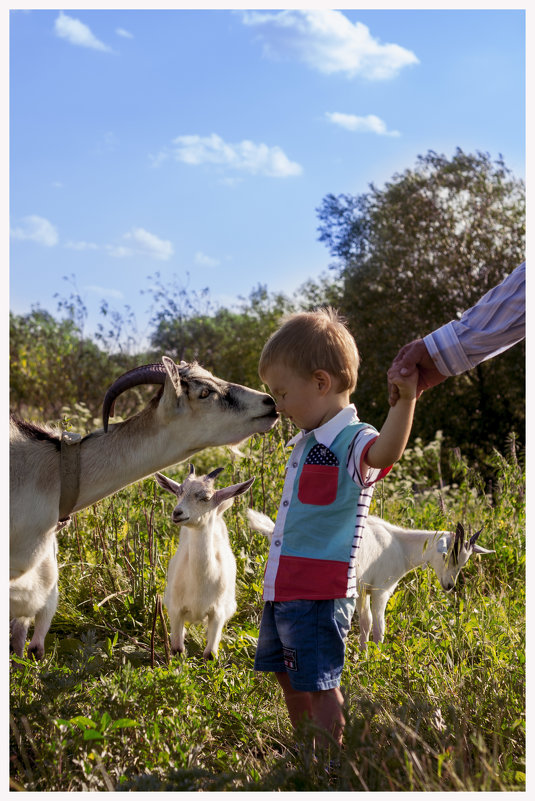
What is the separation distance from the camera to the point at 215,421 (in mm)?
3291

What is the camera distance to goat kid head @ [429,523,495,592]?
16.5 ft

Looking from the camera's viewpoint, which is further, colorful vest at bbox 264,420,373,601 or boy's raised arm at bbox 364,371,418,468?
colorful vest at bbox 264,420,373,601

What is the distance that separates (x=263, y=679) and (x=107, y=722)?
125cm

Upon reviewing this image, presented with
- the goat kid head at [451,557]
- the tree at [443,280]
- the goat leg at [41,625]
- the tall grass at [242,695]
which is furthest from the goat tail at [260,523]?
the tree at [443,280]

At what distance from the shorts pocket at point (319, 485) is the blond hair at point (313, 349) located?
0.34 meters

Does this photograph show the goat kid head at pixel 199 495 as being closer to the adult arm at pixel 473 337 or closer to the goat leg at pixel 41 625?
the goat leg at pixel 41 625

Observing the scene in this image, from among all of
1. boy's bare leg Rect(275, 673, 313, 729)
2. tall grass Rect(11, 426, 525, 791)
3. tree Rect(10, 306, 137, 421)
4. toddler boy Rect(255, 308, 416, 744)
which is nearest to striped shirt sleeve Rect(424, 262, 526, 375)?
toddler boy Rect(255, 308, 416, 744)

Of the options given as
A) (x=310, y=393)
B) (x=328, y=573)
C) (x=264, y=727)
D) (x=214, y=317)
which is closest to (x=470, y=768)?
(x=328, y=573)

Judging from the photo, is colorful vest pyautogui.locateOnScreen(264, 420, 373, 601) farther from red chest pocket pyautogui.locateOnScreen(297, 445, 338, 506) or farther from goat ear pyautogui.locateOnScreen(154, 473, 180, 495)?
goat ear pyautogui.locateOnScreen(154, 473, 180, 495)

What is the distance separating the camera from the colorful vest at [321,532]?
9.80ft

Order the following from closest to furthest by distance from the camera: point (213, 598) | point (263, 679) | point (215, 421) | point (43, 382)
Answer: point (215, 421), point (263, 679), point (213, 598), point (43, 382)

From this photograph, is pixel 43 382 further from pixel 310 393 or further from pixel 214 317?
pixel 310 393

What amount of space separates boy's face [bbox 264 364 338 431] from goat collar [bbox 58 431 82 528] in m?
0.87

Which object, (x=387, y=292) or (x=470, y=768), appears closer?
(x=470, y=768)
